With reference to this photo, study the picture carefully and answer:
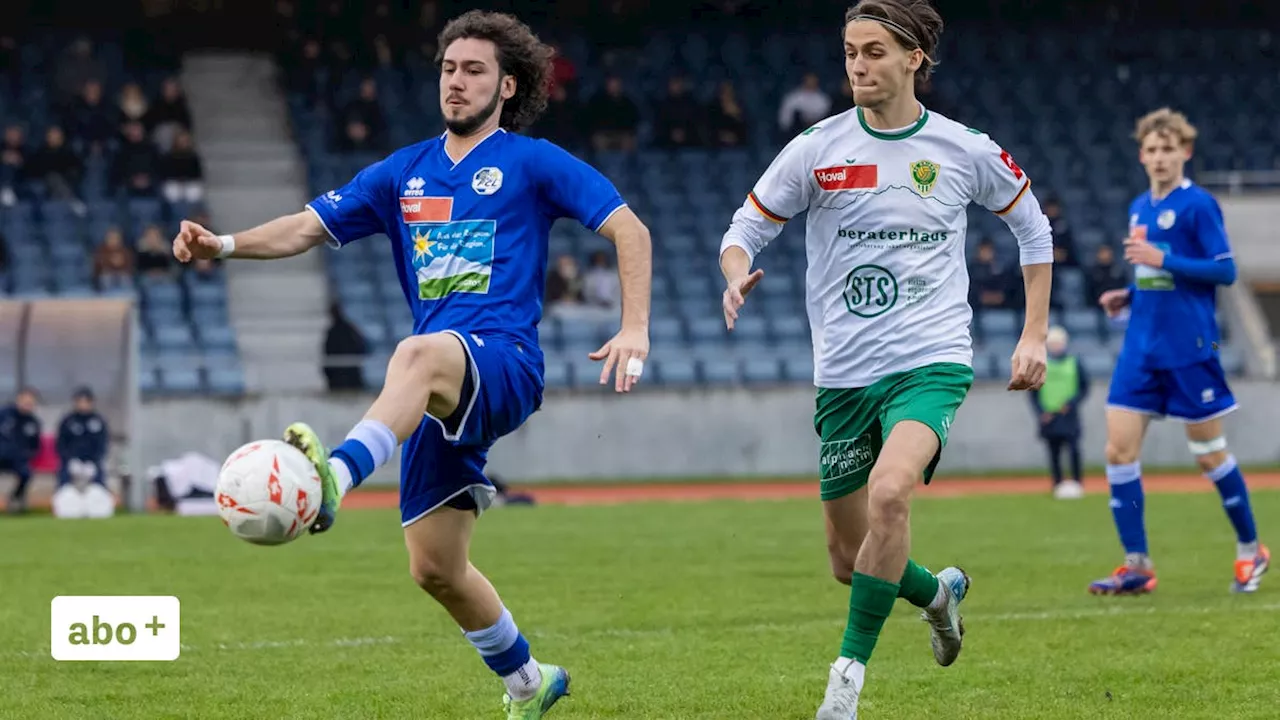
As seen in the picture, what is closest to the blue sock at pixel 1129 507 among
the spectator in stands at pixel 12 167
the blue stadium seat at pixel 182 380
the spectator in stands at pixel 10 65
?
the blue stadium seat at pixel 182 380

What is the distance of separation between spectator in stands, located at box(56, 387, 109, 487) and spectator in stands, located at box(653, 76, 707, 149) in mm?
11507

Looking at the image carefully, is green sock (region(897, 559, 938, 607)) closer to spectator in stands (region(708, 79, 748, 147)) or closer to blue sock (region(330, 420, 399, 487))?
blue sock (region(330, 420, 399, 487))

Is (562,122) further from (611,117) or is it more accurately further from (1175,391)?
(1175,391)

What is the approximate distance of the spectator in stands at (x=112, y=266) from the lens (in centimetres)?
2436

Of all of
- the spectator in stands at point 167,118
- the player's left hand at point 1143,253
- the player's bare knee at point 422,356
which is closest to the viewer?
the player's bare knee at point 422,356

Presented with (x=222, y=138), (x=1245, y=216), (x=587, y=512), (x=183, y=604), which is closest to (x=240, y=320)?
(x=222, y=138)

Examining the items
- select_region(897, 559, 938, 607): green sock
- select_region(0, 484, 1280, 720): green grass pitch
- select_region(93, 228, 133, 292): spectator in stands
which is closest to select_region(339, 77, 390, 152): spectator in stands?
select_region(93, 228, 133, 292): spectator in stands

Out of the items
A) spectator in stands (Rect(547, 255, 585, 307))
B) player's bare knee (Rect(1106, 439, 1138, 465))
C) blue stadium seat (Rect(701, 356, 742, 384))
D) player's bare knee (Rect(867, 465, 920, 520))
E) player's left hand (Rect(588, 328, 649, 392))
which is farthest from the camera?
spectator in stands (Rect(547, 255, 585, 307))

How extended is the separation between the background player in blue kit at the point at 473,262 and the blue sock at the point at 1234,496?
218 inches

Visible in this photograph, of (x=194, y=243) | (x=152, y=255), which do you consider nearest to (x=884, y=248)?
(x=194, y=243)

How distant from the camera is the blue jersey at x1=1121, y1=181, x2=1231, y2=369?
416 inches

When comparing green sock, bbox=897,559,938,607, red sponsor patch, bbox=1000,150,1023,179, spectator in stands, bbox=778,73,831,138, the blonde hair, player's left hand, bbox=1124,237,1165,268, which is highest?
spectator in stands, bbox=778,73,831,138

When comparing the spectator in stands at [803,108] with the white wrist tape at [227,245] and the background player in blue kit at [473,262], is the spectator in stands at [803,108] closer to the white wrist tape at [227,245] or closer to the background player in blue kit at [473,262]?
the background player in blue kit at [473,262]

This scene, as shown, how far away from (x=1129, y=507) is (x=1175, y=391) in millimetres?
689
